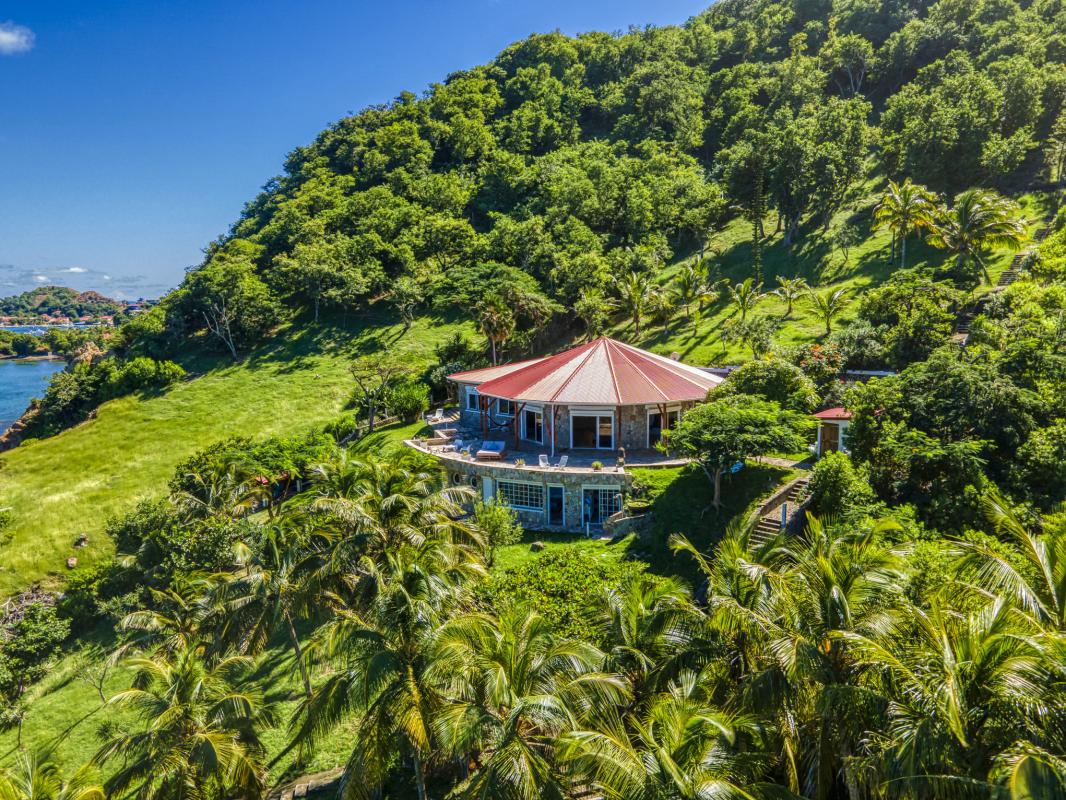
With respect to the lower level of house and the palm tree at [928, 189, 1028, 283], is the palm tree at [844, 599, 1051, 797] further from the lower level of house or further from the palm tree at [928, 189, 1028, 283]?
the palm tree at [928, 189, 1028, 283]

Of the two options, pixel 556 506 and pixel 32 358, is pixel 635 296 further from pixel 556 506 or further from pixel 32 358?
pixel 32 358

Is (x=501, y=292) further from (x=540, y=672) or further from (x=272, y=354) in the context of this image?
(x=540, y=672)

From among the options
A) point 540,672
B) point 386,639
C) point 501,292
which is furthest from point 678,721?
point 501,292

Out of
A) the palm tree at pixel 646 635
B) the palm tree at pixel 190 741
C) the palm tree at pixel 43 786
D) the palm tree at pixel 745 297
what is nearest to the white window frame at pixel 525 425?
the palm tree at pixel 646 635

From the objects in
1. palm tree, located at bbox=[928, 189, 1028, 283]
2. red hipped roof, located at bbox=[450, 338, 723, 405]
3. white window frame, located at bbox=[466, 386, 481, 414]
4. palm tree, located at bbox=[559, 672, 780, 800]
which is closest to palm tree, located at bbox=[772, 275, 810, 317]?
palm tree, located at bbox=[928, 189, 1028, 283]

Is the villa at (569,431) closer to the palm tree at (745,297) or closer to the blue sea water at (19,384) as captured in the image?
the palm tree at (745,297)
